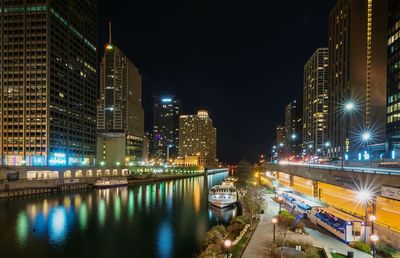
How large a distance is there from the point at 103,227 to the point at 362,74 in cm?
10117

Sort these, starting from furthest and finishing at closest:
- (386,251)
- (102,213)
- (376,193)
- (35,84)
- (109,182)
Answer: (35,84), (109,182), (102,213), (376,193), (386,251)

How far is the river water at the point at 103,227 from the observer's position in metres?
36.6

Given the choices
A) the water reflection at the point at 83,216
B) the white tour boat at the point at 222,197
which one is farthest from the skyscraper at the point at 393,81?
the water reflection at the point at 83,216

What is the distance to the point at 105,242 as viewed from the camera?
131ft

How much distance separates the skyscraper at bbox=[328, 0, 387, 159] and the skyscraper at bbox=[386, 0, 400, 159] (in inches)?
566

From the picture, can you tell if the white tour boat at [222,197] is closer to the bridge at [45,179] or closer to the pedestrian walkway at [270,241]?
the pedestrian walkway at [270,241]

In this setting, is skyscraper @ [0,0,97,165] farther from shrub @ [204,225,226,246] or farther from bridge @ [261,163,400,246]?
bridge @ [261,163,400,246]

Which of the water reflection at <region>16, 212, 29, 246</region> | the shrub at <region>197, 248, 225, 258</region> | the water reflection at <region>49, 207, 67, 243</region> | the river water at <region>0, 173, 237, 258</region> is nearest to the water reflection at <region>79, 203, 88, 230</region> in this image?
the river water at <region>0, 173, 237, 258</region>

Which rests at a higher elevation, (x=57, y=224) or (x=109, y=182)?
(x=57, y=224)

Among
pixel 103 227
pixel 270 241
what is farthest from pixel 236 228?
pixel 103 227

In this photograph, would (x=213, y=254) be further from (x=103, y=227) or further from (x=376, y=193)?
(x=103, y=227)

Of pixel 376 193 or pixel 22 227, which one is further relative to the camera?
pixel 22 227

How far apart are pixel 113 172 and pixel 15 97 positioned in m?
47.7

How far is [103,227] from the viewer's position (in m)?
48.4
